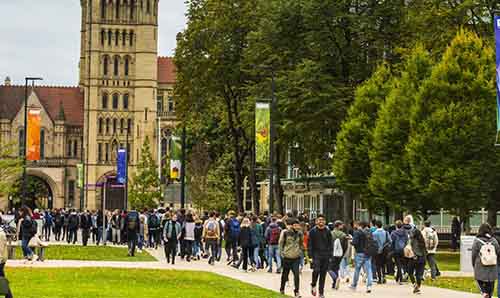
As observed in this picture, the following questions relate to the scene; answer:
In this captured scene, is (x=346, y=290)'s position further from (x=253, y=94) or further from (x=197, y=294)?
(x=253, y=94)

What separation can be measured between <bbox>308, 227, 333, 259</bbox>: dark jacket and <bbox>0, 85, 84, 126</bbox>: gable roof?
4474 inches

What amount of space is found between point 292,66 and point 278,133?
3.02 metres

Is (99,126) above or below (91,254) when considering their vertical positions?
above

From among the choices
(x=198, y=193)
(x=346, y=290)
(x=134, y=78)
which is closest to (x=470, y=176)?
(x=346, y=290)

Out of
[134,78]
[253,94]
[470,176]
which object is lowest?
[470,176]

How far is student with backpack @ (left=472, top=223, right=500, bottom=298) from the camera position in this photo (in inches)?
872

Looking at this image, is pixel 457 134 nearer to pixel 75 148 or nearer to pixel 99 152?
pixel 99 152

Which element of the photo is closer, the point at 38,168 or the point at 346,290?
the point at 346,290

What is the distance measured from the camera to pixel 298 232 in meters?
26.1

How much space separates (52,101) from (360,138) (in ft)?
308

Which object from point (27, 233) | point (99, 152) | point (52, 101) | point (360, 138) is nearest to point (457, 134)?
point (360, 138)

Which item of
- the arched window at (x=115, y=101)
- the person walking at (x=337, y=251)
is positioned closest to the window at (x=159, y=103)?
the arched window at (x=115, y=101)

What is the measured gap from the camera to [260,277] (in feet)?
108

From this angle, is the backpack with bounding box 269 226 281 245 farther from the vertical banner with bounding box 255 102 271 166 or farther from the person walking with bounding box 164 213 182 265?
the vertical banner with bounding box 255 102 271 166
